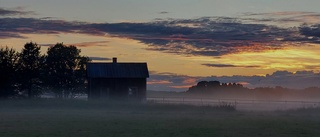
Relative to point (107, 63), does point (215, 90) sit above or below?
below

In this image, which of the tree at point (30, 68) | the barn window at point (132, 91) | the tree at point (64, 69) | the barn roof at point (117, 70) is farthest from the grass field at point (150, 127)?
the tree at point (64, 69)

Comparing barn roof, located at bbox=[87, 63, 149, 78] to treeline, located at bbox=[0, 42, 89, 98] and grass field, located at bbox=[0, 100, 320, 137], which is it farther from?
grass field, located at bbox=[0, 100, 320, 137]

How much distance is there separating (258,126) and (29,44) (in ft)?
149

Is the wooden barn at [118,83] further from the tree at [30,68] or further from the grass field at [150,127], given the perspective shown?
the grass field at [150,127]

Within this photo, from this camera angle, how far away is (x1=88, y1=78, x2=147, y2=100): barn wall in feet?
250

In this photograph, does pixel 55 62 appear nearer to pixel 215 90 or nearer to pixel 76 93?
pixel 76 93

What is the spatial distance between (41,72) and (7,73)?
5941 millimetres

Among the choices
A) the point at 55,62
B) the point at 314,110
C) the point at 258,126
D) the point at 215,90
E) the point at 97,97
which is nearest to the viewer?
the point at 258,126

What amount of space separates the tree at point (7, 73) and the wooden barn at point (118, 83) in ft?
31.5

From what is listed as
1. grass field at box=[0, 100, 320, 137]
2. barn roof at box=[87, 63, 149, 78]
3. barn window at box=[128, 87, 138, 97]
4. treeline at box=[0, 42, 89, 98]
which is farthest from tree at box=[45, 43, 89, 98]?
grass field at box=[0, 100, 320, 137]

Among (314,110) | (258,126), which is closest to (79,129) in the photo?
(258,126)

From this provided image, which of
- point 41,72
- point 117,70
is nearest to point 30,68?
point 41,72

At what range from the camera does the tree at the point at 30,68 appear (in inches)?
3046

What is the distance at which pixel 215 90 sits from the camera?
13100cm
